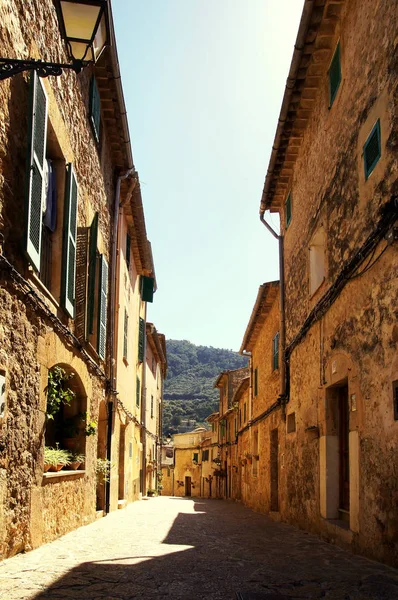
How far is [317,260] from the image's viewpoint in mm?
10227

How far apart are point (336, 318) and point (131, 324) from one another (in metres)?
9.72

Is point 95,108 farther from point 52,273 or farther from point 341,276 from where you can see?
point 341,276

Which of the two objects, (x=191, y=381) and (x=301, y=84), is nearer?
(x=301, y=84)

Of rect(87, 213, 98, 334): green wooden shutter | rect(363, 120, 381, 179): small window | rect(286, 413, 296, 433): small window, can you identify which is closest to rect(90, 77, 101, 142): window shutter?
rect(87, 213, 98, 334): green wooden shutter

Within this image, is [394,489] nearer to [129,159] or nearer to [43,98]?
[43,98]

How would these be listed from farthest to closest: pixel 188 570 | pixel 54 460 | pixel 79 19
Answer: pixel 54 460
pixel 188 570
pixel 79 19

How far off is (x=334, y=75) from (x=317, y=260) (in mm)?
2884

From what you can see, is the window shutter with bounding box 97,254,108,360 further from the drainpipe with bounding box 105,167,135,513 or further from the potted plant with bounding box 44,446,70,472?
the potted plant with bounding box 44,446,70,472

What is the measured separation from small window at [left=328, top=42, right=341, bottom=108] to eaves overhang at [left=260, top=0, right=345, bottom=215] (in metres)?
0.26

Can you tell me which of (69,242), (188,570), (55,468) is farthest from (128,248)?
(188,570)

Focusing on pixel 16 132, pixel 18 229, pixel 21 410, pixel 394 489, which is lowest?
pixel 394 489

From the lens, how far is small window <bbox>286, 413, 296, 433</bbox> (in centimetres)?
1241

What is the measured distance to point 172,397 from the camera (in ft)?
363

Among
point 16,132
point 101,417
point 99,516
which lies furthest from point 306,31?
point 99,516
